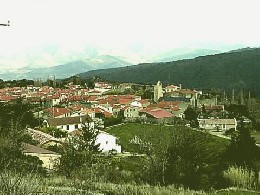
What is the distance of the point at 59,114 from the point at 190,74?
115208 millimetres

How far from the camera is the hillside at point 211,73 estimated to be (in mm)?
143250

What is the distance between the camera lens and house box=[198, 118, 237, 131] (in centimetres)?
5653

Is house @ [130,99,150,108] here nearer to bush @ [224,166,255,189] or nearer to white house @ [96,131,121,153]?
white house @ [96,131,121,153]

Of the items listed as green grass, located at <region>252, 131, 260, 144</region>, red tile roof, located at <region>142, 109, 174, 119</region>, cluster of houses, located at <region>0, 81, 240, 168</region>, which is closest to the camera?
green grass, located at <region>252, 131, 260, 144</region>

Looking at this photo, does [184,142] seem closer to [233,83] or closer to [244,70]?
[233,83]

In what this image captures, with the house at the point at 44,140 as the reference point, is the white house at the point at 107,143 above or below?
below

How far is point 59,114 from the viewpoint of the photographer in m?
55.9

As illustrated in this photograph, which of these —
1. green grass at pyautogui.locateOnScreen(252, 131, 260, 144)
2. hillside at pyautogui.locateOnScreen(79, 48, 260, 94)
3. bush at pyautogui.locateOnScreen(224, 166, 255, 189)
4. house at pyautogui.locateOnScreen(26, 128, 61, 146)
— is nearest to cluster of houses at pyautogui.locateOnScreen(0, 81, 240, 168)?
green grass at pyautogui.locateOnScreen(252, 131, 260, 144)

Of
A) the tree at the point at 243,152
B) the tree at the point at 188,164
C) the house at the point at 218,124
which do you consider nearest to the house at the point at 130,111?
the house at the point at 218,124

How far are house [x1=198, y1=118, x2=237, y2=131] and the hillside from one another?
70789mm

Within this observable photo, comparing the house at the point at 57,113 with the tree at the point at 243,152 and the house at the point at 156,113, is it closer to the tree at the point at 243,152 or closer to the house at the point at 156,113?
the house at the point at 156,113

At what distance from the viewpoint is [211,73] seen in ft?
519

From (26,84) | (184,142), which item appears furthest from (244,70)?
(184,142)

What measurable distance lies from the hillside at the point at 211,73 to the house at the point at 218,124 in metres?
70.8
